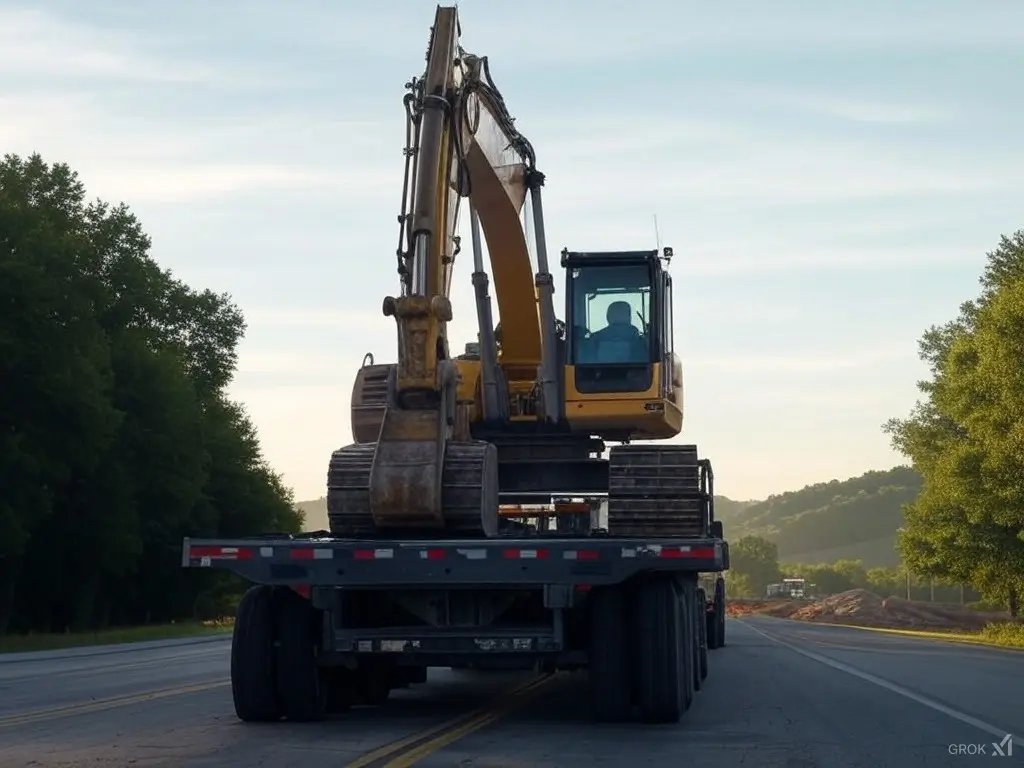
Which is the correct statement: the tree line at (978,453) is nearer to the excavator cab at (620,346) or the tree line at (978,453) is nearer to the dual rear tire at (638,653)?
the excavator cab at (620,346)

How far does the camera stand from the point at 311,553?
14211 mm

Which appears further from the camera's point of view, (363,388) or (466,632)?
(363,388)

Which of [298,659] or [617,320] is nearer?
[298,659]

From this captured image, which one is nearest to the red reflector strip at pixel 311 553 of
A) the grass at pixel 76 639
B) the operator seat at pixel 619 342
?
the operator seat at pixel 619 342

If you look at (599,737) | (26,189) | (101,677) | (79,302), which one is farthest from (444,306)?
(26,189)

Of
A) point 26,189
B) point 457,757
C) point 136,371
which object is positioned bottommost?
point 457,757

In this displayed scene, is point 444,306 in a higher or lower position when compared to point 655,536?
higher

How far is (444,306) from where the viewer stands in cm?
1525

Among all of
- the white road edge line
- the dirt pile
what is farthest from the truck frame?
the dirt pile

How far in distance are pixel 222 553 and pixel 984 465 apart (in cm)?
3671

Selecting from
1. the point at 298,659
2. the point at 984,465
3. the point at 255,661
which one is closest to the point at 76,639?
the point at 984,465

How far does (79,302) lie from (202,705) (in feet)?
115

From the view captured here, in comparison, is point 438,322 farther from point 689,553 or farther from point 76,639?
point 76,639

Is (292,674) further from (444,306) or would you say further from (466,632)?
(444,306)
